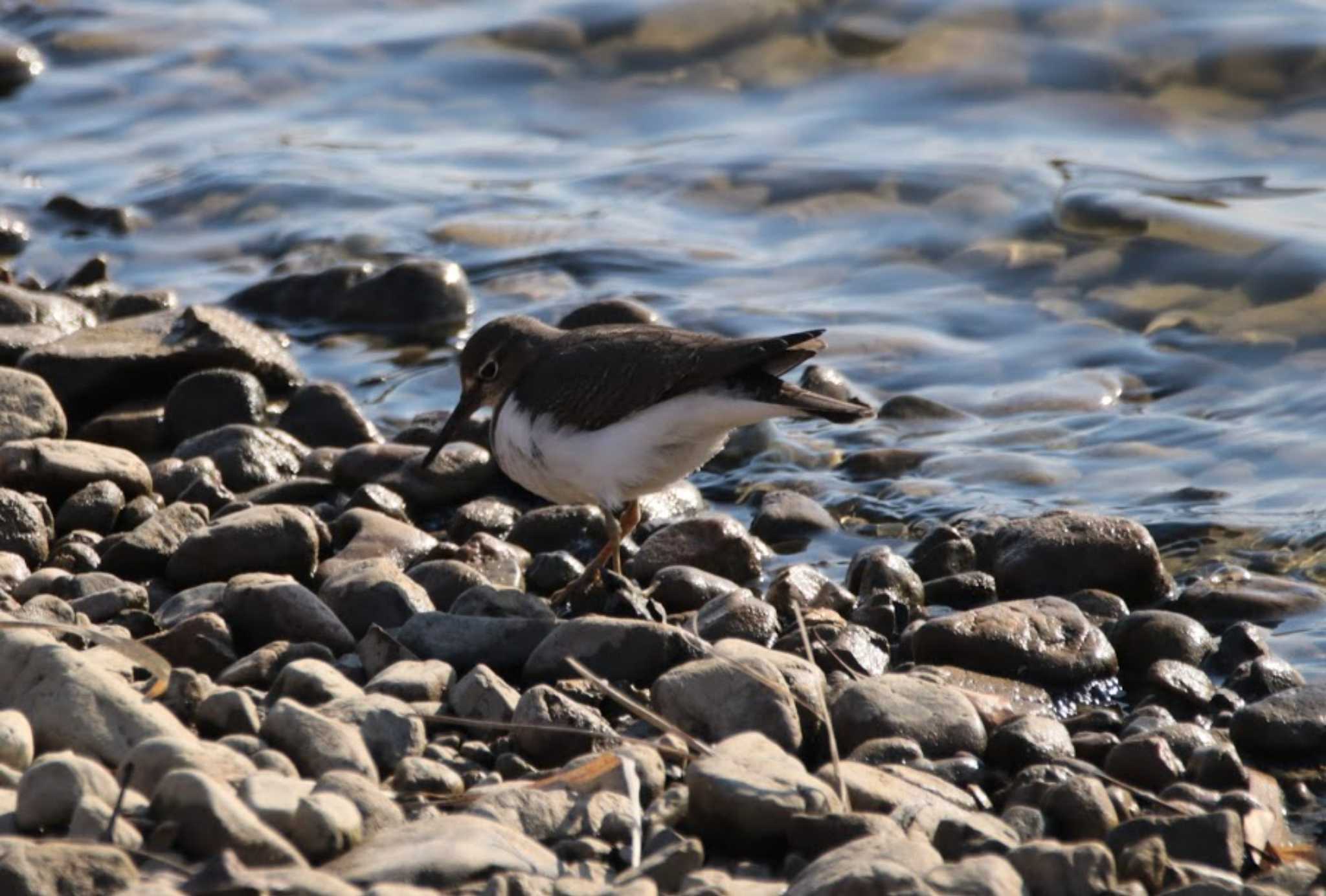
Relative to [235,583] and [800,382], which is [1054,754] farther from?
[800,382]

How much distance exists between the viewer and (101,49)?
17016mm

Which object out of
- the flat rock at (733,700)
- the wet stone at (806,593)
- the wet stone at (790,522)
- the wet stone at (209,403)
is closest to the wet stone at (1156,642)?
the wet stone at (806,593)

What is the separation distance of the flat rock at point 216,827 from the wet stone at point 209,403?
477cm

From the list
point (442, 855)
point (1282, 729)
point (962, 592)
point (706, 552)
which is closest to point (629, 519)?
point (706, 552)

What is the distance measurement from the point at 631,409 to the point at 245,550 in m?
1.53

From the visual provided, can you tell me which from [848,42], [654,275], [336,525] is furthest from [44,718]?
[848,42]

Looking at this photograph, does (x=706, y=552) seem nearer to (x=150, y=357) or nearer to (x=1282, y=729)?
(x=1282, y=729)

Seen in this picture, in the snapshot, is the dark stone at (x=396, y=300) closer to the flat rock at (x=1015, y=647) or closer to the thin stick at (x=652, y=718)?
the flat rock at (x=1015, y=647)

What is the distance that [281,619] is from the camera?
20.0ft

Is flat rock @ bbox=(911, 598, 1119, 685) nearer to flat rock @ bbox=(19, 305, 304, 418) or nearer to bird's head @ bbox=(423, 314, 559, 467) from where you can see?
bird's head @ bbox=(423, 314, 559, 467)

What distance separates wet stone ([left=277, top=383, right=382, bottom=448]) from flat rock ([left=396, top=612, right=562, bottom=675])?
2879mm

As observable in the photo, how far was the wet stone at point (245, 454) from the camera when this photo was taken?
8.19m

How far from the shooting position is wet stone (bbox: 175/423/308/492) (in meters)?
8.19

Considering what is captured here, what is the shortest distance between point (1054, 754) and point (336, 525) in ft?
10.9
